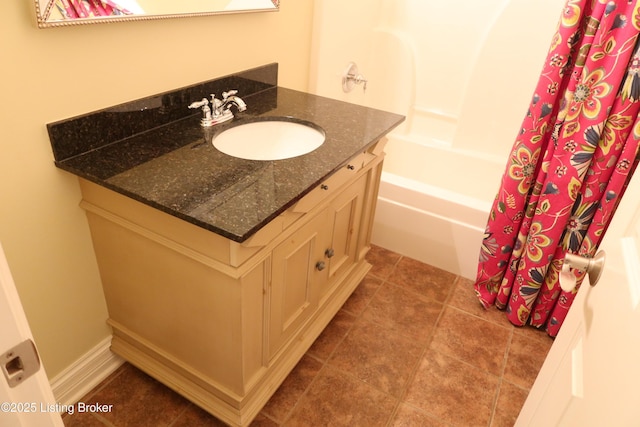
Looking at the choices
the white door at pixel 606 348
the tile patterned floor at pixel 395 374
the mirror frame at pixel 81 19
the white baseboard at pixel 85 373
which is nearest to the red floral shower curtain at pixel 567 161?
the tile patterned floor at pixel 395 374

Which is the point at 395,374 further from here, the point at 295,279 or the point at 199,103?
the point at 199,103

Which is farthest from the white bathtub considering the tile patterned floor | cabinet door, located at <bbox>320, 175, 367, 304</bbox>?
cabinet door, located at <bbox>320, 175, 367, 304</bbox>

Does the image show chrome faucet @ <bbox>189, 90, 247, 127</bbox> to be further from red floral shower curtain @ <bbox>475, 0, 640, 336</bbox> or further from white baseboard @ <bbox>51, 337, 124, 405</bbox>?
red floral shower curtain @ <bbox>475, 0, 640, 336</bbox>

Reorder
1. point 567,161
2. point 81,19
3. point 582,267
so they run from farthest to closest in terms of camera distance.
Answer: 1. point 567,161
2. point 81,19
3. point 582,267

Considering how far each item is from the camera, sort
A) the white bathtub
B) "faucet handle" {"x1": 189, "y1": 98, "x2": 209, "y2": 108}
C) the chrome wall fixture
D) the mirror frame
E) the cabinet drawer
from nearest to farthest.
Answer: the mirror frame
the cabinet drawer
"faucet handle" {"x1": 189, "y1": 98, "x2": 209, "y2": 108}
the white bathtub
the chrome wall fixture

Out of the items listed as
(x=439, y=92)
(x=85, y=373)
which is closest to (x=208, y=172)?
(x=85, y=373)

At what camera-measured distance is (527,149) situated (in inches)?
67.9

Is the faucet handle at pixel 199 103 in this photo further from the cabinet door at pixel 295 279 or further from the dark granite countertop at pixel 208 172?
the cabinet door at pixel 295 279

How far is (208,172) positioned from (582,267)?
0.90m

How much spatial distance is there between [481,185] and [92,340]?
7.23 feet

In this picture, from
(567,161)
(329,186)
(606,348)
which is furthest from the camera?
(567,161)

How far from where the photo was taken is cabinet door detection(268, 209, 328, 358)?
1.29 meters

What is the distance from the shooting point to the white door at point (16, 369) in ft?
1.65

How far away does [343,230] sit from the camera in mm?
1693
